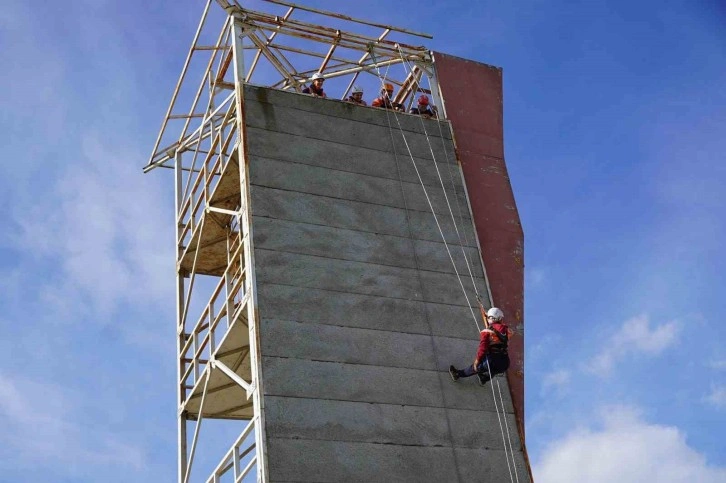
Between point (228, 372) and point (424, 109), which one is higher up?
point (424, 109)

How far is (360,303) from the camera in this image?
784 inches

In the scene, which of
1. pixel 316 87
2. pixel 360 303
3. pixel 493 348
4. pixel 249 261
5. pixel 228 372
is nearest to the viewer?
pixel 493 348

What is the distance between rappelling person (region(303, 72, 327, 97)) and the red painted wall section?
9.48ft

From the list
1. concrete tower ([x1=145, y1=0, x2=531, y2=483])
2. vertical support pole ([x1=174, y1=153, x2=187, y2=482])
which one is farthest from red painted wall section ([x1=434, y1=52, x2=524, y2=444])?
vertical support pole ([x1=174, y1=153, x2=187, y2=482])

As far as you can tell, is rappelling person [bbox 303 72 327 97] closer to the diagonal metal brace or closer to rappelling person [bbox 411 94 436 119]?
rappelling person [bbox 411 94 436 119]

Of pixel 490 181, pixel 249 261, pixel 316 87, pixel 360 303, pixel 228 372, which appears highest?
pixel 316 87

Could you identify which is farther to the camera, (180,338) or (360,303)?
(180,338)

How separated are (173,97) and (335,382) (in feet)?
36.9

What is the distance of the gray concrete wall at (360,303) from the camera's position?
1816cm

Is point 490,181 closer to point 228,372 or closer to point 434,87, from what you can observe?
point 434,87

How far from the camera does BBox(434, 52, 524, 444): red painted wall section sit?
21594 mm

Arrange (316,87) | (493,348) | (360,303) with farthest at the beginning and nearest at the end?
(316,87) < (360,303) < (493,348)

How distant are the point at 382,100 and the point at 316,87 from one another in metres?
1.66

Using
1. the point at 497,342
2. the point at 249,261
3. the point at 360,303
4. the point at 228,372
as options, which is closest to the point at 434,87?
the point at 360,303
